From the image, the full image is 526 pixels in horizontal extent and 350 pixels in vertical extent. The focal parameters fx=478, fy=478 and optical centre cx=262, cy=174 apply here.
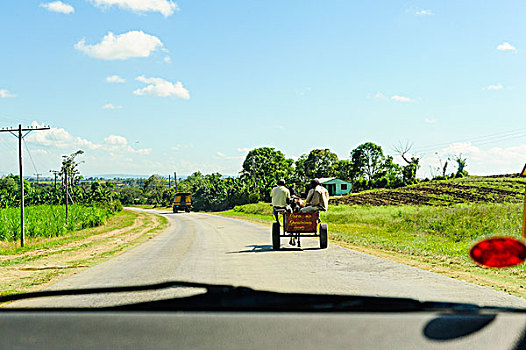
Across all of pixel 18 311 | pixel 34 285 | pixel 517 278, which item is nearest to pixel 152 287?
pixel 18 311

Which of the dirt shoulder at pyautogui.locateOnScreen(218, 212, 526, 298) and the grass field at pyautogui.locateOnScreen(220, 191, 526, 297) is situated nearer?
the dirt shoulder at pyautogui.locateOnScreen(218, 212, 526, 298)

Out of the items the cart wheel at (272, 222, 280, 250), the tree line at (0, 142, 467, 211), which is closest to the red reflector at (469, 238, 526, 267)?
the cart wheel at (272, 222, 280, 250)

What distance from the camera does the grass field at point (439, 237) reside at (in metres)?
9.75

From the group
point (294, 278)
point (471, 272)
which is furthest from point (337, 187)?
point (294, 278)

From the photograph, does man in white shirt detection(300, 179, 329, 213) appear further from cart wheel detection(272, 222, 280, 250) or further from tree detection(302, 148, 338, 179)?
tree detection(302, 148, 338, 179)

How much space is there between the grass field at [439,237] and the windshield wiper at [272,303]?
304 millimetres

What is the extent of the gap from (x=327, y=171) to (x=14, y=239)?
55721 millimetres

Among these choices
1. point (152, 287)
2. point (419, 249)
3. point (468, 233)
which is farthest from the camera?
point (468, 233)

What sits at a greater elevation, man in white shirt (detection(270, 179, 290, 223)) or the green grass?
man in white shirt (detection(270, 179, 290, 223))

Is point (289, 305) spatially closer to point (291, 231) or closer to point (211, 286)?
point (211, 286)

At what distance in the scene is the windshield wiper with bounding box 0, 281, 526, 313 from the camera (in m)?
1.62

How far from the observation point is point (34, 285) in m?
8.93

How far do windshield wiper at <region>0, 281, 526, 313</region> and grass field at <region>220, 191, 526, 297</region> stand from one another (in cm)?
30

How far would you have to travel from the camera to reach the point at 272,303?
165cm
